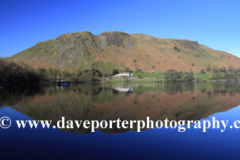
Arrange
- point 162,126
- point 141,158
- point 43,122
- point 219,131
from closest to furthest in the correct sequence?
point 141,158 → point 219,131 → point 162,126 → point 43,122

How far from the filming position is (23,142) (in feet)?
32.9

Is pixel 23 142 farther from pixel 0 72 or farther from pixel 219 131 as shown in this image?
pixel 0 72

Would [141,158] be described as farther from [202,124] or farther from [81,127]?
[202,124]

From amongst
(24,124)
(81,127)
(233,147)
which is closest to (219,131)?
(233,147)

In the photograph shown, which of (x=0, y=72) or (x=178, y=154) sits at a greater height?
(x=0, y=72)

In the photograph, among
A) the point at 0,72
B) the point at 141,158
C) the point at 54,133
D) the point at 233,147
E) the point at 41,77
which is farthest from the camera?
the point at 41,77

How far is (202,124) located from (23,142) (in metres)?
12.6

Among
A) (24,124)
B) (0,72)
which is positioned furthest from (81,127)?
(0,72)

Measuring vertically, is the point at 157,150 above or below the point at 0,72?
below

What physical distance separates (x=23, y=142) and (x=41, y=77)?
96.4 metres

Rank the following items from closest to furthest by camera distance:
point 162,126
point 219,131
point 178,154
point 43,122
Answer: point 178,154 → point 219,131 → point 162,126 → point 43,122

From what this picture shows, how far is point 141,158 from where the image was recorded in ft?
26.3

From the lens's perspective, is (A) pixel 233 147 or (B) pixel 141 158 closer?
(B) pixel 141 158

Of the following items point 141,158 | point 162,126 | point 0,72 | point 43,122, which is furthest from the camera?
point 0,72
